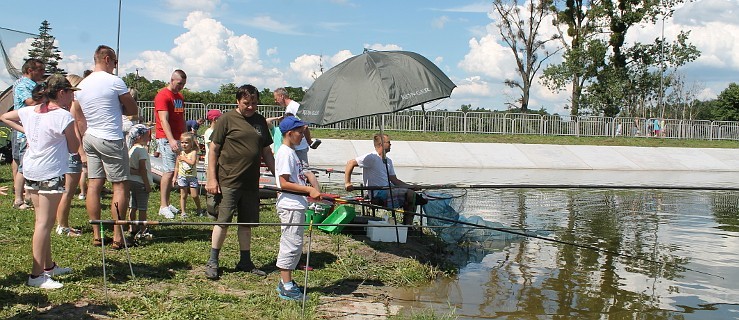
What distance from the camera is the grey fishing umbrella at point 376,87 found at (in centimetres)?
720

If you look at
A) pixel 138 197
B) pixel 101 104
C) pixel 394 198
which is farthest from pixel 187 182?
pixel 101 104

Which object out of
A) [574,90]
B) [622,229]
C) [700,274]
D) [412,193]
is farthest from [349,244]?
[574,90]

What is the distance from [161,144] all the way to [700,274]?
6.67 metres

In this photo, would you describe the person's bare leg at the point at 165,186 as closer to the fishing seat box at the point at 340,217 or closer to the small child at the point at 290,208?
the fishing seat box at the point at 340,217

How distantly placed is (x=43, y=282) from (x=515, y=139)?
29.6 m

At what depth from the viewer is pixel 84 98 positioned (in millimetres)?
6602

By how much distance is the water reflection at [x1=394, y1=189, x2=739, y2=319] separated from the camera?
249 inches

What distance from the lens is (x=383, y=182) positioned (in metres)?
9.00

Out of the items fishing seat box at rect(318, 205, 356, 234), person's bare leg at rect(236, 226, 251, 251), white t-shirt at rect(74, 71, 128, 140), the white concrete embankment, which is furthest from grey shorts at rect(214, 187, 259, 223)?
the white concrete embankment

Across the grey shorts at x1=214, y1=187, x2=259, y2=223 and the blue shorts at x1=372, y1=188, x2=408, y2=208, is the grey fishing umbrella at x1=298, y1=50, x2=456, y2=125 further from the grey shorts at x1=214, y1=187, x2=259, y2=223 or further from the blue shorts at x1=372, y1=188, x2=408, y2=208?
the blue shorts at x1=372, y1=188, x2=408, y2=208

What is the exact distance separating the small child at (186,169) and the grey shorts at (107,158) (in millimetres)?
2614

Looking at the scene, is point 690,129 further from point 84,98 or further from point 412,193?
point 84,98

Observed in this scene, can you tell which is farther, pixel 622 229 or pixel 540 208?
pixel 540 208

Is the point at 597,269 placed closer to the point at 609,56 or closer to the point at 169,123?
the point at 169,123
